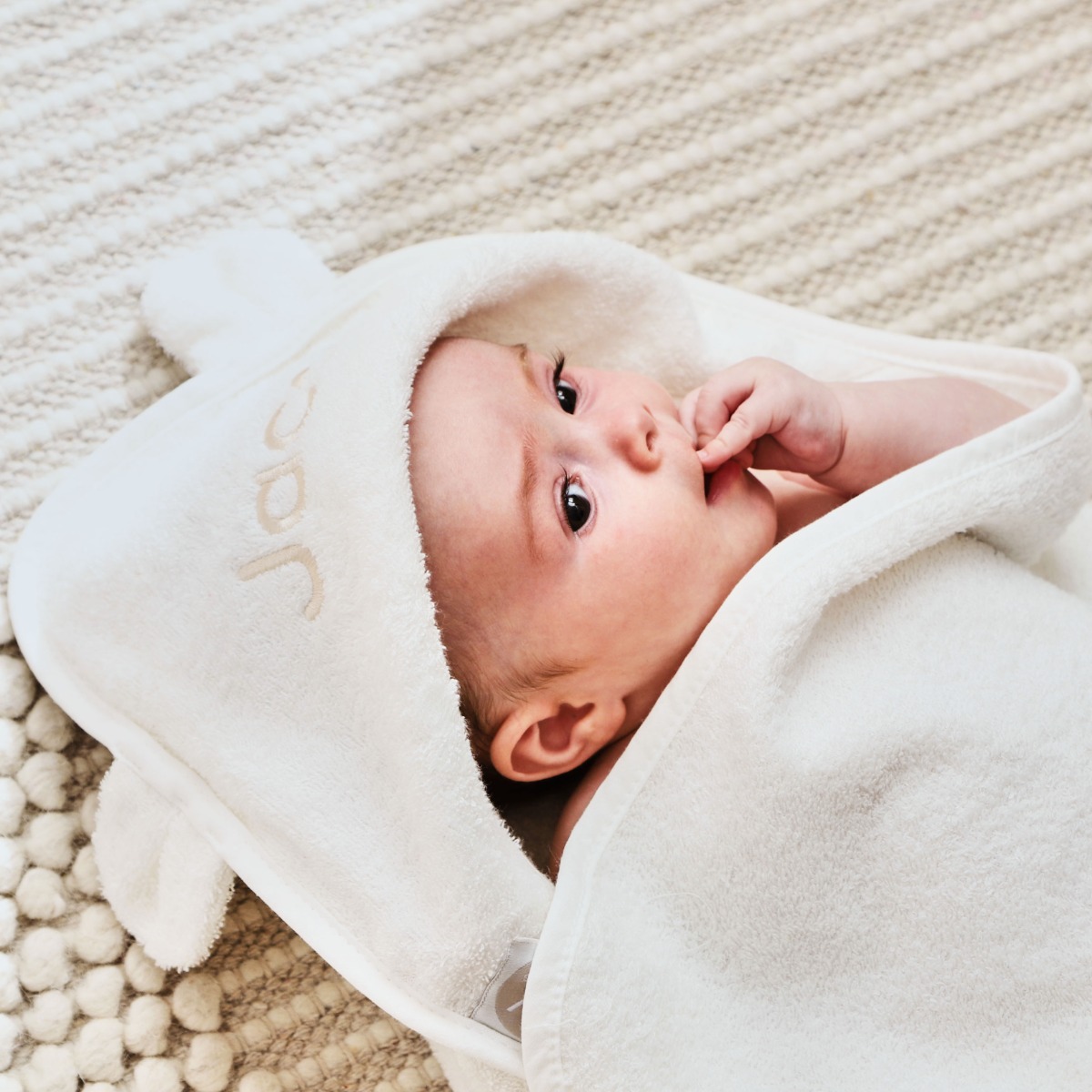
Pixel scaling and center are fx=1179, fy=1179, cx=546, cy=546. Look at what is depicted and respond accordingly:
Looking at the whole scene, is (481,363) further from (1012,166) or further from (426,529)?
(1012,166)

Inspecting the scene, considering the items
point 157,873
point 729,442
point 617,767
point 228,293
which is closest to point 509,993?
point 617,767

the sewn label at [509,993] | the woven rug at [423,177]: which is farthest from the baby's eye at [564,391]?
the sewn label at [509,993]

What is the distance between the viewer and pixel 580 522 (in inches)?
31.7

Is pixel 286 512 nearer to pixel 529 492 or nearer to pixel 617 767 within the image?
pixel 529 492

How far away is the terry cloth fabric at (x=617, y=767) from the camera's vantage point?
2.52 feet

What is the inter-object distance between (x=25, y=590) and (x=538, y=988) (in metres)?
0.48

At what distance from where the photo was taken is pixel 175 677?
812mm

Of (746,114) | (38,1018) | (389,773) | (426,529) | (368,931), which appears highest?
(746,114)

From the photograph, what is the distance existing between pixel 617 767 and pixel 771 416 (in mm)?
279

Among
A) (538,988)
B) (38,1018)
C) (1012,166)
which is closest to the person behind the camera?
(538,988)

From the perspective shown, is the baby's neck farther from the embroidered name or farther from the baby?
the embroidered name

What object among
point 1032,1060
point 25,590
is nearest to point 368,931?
point 25,590

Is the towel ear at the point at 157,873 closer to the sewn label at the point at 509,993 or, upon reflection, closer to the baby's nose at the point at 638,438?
the sewn label at the point at 509,993

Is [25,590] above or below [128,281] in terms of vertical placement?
below
